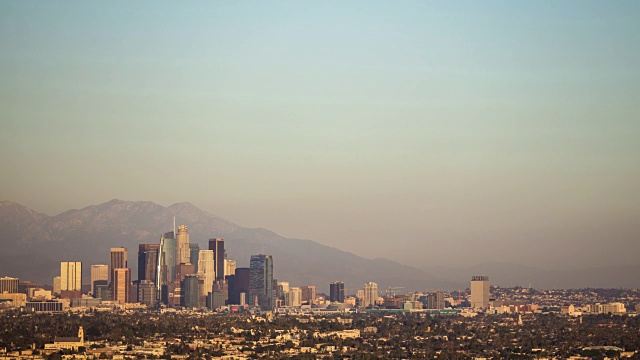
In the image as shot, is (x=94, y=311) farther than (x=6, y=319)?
Yes

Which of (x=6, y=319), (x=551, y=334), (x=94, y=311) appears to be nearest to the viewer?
(x=551, y=334)

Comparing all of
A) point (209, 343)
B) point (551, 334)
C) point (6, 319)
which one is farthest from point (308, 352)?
point (6, 319)

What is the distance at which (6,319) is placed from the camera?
15662 cm

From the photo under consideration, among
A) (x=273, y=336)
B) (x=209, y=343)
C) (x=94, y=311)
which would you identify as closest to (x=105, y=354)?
(x=209, y=343)

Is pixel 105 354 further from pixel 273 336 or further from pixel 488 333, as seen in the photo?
pixel 488 333

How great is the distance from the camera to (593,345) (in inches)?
5054

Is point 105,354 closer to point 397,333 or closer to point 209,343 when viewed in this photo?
point 209,343

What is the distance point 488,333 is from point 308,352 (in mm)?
35409

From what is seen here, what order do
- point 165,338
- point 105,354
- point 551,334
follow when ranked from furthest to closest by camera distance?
point 551,334, point 165,338, point 105,354

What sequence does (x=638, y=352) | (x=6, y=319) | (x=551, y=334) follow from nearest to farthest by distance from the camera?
(x=638, y=352)
(x=551, y=334)
(x=6, y=319)

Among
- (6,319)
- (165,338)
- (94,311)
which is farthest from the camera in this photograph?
(94,311)

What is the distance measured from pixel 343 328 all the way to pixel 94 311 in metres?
53.9

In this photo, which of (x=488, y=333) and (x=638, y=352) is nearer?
(x=638, y=352)

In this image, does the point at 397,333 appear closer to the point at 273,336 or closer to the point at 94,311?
the point at 273,336
